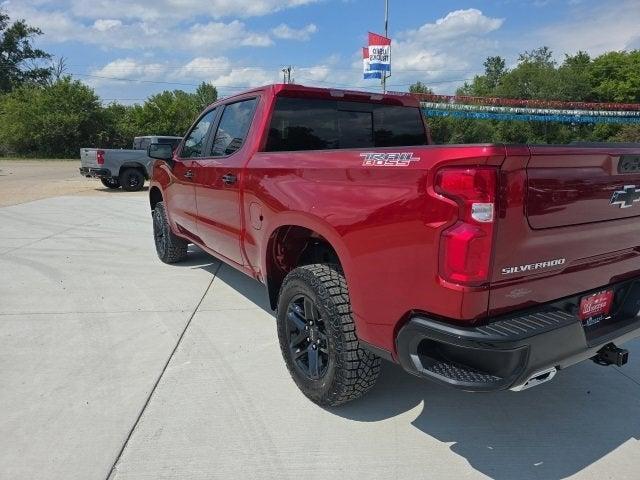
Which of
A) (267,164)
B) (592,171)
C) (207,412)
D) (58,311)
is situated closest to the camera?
(592,171)

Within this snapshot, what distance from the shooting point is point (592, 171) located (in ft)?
7.66

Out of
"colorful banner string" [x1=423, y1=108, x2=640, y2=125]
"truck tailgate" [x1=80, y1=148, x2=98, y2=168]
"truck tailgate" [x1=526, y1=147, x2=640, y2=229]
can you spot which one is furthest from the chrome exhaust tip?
"colorful banner string" [x1=423, y1=108, x2=640, y2=125]

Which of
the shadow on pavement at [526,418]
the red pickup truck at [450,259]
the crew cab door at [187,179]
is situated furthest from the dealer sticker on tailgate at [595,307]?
the crew cab door at [187,179]

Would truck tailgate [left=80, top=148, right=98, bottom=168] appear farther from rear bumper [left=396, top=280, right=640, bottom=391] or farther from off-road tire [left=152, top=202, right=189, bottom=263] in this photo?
rear bumper [left=396, top=280, right=640, bottom=391]

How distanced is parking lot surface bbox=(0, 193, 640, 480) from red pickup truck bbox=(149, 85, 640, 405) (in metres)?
0.36

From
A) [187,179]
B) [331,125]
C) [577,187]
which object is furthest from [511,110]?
[577,187]

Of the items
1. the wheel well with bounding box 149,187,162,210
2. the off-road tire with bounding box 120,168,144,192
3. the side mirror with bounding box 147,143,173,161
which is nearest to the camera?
the side mirror with bounding box 147,143,173,161

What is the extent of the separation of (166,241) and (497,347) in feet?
16.7

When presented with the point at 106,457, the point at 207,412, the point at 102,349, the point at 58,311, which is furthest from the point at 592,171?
the point at 58,311

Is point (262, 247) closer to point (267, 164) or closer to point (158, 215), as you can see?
point (267, 164)

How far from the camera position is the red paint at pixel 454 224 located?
2088 millimetres

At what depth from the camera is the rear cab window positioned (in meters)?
3.83

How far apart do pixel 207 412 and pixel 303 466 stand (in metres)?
0.78

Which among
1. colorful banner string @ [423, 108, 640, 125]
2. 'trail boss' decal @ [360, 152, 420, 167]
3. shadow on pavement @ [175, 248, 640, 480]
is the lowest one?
shadow on pavement @ [175, 248, 640, 480]
